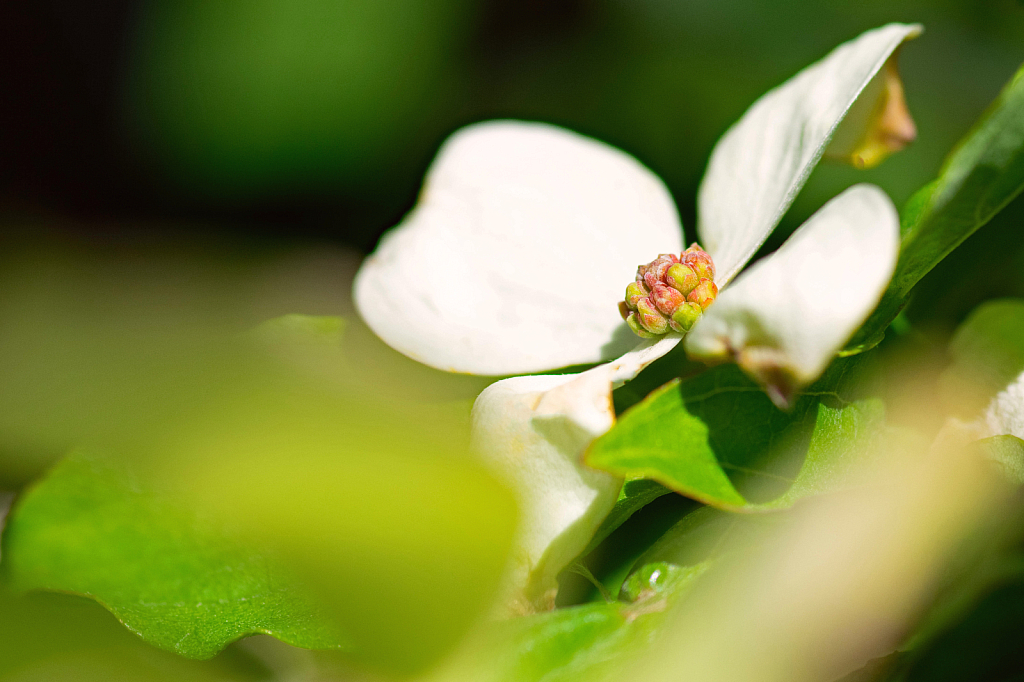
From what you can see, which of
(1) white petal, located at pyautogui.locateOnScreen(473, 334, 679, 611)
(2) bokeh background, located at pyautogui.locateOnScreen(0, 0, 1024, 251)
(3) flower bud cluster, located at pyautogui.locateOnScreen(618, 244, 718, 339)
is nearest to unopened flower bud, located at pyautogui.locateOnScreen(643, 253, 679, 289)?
(3) flower bud cluster, located at pyautogui.locateOnScreen(618, 244, 718, 339)

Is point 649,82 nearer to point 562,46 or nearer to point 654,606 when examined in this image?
point 562,46

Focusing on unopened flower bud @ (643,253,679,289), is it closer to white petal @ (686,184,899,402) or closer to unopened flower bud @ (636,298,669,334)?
unopened flower bud @ (636,298,669,334)

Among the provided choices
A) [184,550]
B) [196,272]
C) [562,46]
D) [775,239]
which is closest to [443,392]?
[184,550]

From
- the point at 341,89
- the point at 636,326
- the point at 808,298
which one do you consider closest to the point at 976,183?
the point at 808,298

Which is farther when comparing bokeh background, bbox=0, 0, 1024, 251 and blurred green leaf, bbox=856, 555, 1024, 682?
bokeh background, bbox=0, 0, 1024, 251

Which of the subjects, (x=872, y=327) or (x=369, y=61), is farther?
(x=369, y=61)

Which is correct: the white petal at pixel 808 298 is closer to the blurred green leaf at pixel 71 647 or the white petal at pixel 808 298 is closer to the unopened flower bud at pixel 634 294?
the unopened flower bud at pixel 634 294

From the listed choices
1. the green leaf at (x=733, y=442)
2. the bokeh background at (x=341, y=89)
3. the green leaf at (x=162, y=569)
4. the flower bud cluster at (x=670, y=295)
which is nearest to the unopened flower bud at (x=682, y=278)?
the flower bud cluster at (x=670, y=295)

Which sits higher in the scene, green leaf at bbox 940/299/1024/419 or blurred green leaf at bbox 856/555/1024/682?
green leaf at bbox 940/299/1024/419

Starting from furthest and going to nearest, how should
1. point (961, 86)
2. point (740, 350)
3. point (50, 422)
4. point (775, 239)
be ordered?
point (961, 86) → point (775, 239) → point (50, 422) → point (740, 350)
